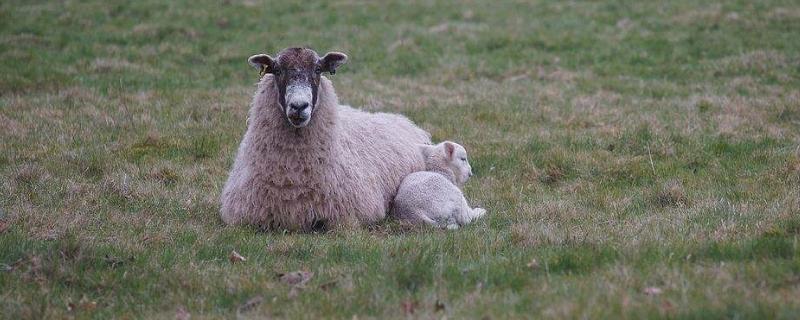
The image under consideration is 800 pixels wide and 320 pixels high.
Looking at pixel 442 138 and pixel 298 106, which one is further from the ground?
pixel 298 106

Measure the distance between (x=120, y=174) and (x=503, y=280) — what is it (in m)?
4.96

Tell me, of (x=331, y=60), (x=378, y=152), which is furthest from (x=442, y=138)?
(x=331, y=60)

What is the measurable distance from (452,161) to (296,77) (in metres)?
2.69

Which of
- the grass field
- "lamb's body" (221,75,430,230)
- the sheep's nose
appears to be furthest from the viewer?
"lamb's body" (221,75,430,230)

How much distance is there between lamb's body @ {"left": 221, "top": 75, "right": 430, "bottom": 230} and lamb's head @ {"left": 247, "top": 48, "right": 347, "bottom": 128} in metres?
0.20

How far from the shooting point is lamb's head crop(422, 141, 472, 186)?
9570 millimetres

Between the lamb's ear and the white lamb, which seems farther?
the lamb's ear

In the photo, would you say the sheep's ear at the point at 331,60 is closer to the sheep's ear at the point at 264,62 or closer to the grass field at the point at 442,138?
the sheep's ear at the point at 264,62

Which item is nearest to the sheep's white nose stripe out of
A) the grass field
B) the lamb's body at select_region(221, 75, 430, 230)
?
the lamb's body at select_region(221, 75, 430, 230)

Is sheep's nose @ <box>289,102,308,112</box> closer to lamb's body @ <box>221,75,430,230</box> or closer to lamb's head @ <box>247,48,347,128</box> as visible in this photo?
lamb's head @ <box>247,48,347,128</box>

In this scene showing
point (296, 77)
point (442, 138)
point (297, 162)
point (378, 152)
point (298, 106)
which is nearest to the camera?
point (298, 106)

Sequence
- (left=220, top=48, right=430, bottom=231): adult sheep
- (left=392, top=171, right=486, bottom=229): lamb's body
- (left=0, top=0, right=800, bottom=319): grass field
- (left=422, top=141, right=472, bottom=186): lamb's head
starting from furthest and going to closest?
(left=422, top=141, right=472, bottom=186): lamb's head, (left=392, top=171, right=486, bottom=229): lamb's body, (left=220, top=48, right=430, bottom=231): adult sheep, (left=0, top=0, right=800, bottom=319): grass field

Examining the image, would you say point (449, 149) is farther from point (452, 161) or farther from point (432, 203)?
point (432, 203)

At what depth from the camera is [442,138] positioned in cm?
1145
